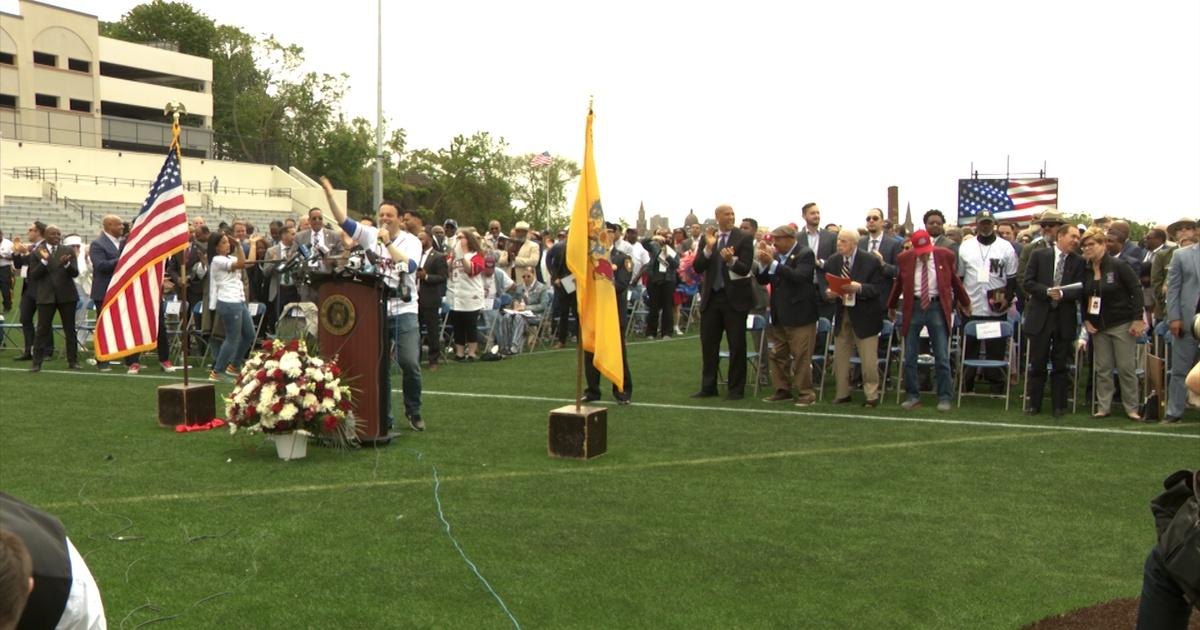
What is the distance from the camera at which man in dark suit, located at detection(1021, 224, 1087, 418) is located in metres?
12.3

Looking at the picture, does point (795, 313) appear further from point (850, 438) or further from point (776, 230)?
point (850, 438)

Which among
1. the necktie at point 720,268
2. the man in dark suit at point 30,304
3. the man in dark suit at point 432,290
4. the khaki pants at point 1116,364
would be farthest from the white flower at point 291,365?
the man in dark suit at point 30,304

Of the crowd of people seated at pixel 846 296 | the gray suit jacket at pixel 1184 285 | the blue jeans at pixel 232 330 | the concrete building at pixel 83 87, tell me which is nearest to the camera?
the gray suit jacket at pixel 1184 285

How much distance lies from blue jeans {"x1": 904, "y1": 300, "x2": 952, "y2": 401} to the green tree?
69.6 m

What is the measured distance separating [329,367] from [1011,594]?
5778 millimetres

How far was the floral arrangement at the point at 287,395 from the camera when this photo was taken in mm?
9117

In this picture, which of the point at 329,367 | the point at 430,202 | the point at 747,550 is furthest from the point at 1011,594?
the point at 430,202

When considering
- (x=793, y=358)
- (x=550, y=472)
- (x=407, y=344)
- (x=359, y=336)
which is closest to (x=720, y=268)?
(x=793, y=358)

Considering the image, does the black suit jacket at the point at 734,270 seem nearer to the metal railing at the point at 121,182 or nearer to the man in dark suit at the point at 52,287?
the man in dark suit at the point at 52,287

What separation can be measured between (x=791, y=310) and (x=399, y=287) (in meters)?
5.31

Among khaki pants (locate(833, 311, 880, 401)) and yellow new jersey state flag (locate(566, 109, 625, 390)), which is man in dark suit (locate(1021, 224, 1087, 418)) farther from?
yellow new jersey state flag (locate(566, 109, 625, 390))

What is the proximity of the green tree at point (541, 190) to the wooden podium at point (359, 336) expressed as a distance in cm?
7232

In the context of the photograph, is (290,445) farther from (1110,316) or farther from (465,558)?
(1110,316)

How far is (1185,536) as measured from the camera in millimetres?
3553
